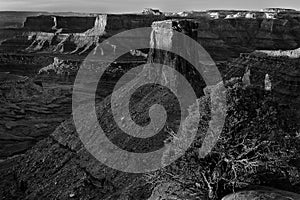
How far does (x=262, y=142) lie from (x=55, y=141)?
2430cm

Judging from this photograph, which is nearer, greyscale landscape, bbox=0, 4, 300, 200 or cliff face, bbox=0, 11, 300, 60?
greyscale landscape, bbox=0, 4, 300, 200

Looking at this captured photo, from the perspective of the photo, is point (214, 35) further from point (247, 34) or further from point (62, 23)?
point (62, 23)

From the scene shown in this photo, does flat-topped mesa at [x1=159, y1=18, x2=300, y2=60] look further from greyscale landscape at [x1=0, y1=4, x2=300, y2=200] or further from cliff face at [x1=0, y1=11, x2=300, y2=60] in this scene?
greyscale landscape at [x1=0, y1=4, x2=300, y2=200]

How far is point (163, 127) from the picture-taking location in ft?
116

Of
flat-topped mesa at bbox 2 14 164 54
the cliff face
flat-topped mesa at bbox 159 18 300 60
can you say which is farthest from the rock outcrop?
flat-topped mesa at bbox 2 14 164 54

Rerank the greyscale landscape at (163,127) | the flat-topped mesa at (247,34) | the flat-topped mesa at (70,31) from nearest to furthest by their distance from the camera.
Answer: the greyscale landscape at (163,127), the flat-topped mesa at (247,34), the flat-topped mesa at (70,31)

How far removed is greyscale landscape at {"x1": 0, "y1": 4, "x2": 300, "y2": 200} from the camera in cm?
2236

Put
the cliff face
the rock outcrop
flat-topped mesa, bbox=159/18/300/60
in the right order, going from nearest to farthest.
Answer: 1. the rock outcrop
2. flat-topped mesa, bbox=159/18/300/60
3. the cliff face

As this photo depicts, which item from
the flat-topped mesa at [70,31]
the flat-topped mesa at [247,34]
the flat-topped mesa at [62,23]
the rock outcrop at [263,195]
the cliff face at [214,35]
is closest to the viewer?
the rock outcrop at [263,195]

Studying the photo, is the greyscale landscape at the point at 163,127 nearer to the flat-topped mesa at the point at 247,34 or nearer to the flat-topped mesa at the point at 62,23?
the flat-topped mesa at the point at 247,34

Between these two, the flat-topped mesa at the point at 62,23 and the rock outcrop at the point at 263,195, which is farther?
the flat-topped mesa at the point at 62,23

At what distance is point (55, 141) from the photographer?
141ft

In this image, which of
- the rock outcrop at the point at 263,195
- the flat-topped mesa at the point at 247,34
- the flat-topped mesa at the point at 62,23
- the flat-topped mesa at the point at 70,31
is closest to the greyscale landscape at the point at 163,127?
the rock outcrop at the point at 263,195

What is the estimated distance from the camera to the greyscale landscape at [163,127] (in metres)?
22.4
